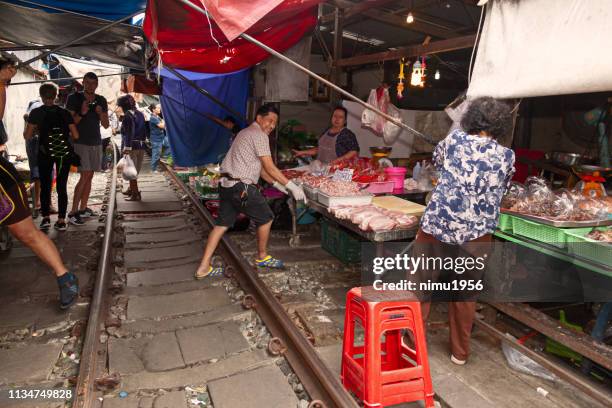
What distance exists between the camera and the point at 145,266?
6492mm

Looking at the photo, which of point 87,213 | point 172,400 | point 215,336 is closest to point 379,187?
point 215,336

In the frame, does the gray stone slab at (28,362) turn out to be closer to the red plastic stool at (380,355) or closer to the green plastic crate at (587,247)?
the red plastic stool at (380,355)

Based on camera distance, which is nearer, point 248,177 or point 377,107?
point 248,177

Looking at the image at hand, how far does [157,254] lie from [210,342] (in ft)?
10.3

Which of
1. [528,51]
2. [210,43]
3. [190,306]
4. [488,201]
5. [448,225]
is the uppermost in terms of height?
[210,43]

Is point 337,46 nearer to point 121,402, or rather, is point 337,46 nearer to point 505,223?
point 505,223

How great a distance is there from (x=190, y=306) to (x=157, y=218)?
4.87 m

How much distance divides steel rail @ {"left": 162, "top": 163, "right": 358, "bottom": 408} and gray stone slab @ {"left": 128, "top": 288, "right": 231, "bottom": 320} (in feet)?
1.30

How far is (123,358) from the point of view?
4070 millimetres

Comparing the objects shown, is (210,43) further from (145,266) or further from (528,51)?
(528,51)

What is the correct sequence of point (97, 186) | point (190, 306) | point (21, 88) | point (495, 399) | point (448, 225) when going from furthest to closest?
point (21, 88) → point (97, 186) → point (190, 306) → point (448, 225) → point (495, 399)

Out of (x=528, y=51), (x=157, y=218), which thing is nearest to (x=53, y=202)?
(x=157, y=218)

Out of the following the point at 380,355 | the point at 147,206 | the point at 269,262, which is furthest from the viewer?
the point at 147,206

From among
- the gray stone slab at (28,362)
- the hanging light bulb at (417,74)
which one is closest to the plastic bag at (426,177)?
the hanging light bulb at (417,74)
